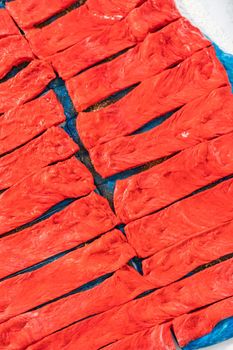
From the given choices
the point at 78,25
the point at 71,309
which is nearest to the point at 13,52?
the point at 78,25

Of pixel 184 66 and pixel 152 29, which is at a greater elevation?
pixel 152 29

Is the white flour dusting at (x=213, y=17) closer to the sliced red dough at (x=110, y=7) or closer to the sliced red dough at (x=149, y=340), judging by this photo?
the sliced red dough at (x=110, y=7)

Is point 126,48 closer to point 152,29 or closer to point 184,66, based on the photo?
point 152,29

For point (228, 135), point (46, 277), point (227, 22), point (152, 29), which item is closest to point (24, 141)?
point (46, 277)

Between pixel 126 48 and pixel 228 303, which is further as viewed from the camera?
pixel 126 48

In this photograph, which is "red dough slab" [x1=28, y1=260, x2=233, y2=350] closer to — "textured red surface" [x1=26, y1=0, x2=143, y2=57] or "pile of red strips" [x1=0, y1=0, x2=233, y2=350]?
"pile of red strips" [x1=0, y1=0, x2=233, y2=350]

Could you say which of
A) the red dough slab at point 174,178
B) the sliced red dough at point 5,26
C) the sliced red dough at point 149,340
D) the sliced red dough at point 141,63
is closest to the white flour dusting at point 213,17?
the sliced red dough at point 141,63

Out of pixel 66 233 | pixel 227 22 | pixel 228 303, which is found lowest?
pixel 228 303
